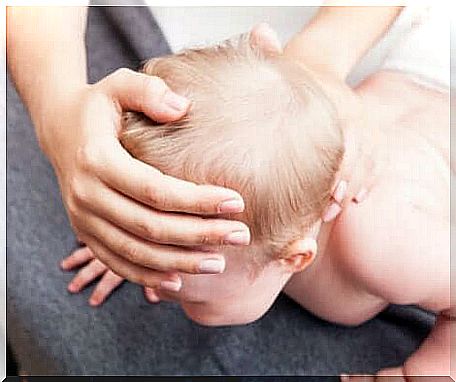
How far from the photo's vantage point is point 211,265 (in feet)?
2.34

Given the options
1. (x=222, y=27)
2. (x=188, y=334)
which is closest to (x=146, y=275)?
(x=188, y=334)

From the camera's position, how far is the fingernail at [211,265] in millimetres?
710

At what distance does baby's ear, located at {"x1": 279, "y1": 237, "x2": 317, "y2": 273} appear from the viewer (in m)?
0.78

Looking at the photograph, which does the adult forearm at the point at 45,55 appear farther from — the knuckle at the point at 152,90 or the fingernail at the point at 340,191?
the fingernail at the point at 340,191

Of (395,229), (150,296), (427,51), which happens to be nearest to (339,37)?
(427,51)

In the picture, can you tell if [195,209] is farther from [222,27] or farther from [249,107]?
[222,27]

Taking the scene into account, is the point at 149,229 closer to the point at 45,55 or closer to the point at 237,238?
the point at 237,238

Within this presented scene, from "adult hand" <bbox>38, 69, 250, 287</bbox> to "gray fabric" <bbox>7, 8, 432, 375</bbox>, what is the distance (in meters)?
0.18

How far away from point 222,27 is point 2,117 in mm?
265

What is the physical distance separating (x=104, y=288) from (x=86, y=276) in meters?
0.03

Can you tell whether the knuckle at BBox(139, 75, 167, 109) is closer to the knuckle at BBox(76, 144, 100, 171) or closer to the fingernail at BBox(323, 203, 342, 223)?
the knuckle at BBox(76, 144, 100, 171)

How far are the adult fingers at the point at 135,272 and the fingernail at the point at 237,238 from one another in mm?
72

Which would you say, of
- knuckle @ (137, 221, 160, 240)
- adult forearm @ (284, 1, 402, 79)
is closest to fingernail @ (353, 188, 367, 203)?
adult forearm @ (284, 1, 402, 79)

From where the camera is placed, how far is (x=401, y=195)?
2.82ft
